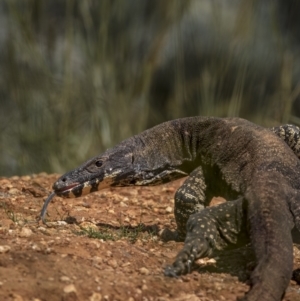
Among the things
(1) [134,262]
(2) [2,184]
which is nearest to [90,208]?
(2) [2,184]

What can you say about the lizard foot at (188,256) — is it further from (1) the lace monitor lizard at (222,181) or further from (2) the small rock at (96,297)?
(2) the small rock at (96,297)

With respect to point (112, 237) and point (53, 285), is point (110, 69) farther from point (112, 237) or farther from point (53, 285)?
point (53, 285)

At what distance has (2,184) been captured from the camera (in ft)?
29.5

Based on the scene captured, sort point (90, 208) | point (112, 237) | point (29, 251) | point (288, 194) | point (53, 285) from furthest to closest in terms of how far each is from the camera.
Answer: point (90, 208) < point (112, 237) < point (288, 194) < point (29, 251) < point (53, 285)

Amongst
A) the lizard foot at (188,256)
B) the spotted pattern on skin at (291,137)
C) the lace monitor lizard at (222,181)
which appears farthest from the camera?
the spotted pattern on skin at (291,137)

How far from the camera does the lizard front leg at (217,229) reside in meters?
6.05

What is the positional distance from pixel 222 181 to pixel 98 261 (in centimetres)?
162

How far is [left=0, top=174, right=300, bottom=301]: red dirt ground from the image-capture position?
17.7 ft

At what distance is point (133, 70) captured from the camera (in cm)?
1348

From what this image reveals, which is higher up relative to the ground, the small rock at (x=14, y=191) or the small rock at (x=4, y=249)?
the small rock at (x=4, y=249)

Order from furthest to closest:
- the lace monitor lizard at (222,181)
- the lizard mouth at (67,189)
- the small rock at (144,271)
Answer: the lizard mouth at (67,189) < the small rock at (144,271) < the lace monitor lizard at (222,181)

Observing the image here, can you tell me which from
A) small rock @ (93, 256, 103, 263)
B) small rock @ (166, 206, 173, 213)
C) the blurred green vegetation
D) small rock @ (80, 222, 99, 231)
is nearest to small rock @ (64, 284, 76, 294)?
small rock @ (93, 256, 103, 263)

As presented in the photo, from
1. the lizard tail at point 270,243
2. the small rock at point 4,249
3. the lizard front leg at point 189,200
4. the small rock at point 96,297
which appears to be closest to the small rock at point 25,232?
the small rock at point 4,249

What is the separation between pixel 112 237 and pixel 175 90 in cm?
723
